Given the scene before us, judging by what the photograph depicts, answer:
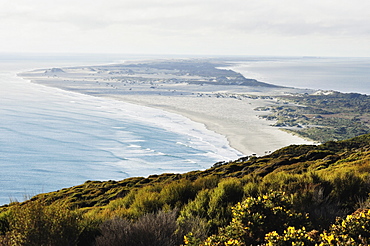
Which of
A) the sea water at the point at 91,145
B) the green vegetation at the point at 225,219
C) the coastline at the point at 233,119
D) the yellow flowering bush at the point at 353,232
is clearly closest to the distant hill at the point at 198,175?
the sea water at the point at 91,145

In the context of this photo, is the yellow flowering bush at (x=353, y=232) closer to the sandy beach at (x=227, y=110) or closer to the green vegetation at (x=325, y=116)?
the sandy beach at (x=227, y=110)

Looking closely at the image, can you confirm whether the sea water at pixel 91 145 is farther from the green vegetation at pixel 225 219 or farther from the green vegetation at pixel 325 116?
the green vegetation at pixel 225 219

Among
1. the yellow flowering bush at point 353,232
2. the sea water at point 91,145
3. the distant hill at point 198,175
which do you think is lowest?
the sea water at point 91,145

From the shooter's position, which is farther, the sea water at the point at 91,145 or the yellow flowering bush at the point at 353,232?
the sea water at the point at 91,145

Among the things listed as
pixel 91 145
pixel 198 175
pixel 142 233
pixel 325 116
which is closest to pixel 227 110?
pixel 325 116

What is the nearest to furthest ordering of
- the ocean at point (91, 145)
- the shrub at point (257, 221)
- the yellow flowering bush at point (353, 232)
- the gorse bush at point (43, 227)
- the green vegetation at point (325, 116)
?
the yellow flowering bush at point (353, 232)
the gorse bush at point (43, 227)
the shrub at point (257, 221)
the ocean at point (91, 145)
the green vegetation at point (325, 116)

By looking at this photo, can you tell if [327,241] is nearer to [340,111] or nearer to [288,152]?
[288,152]

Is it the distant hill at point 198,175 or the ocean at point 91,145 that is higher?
the distant hill at point 198,175

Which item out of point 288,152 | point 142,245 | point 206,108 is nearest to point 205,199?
point 142,245

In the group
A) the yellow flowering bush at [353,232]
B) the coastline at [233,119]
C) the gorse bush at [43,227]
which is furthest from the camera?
the coastline at [233,119]
